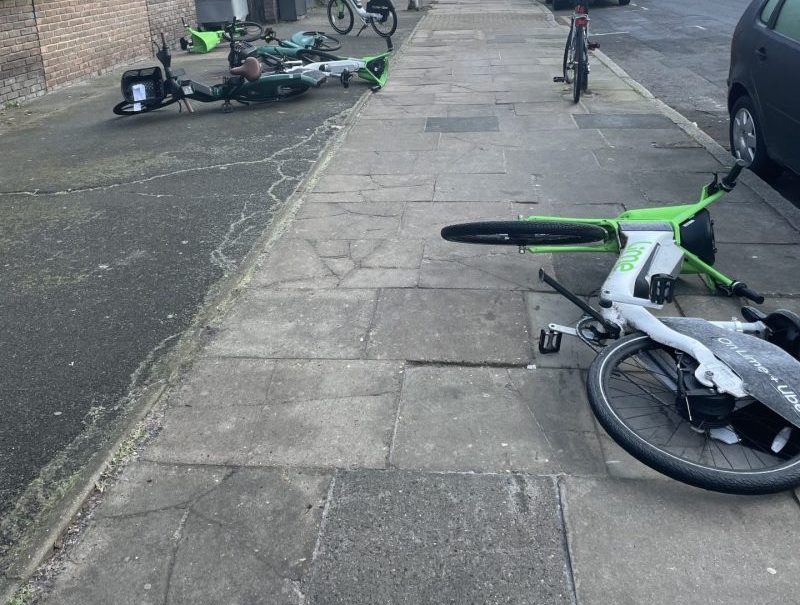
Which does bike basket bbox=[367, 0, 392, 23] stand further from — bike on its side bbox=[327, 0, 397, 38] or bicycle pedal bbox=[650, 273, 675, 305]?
bicycle pedal bbox=[650, 273, 675, 305]

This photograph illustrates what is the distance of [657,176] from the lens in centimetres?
709

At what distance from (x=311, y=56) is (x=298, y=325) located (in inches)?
335

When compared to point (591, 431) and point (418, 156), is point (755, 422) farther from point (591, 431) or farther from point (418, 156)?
point (418, 156)

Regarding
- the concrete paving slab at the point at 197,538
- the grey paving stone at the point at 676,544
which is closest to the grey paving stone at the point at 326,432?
the concrete paving slab at the point at 197,538

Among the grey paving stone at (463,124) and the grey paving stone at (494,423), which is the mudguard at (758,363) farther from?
the grey paving stone at (463,124)

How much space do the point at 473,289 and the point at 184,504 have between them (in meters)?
2.48

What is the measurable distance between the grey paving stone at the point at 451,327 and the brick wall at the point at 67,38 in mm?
9033

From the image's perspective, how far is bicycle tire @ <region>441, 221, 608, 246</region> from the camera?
14.1 ft

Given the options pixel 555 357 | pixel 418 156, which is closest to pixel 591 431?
pixel 555 357

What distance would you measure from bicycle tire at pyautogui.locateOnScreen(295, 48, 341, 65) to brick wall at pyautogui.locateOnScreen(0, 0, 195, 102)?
13.2ft

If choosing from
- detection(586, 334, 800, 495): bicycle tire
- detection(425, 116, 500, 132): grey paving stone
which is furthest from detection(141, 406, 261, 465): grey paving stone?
detection(425, 116, 500, 132): grey paving stone

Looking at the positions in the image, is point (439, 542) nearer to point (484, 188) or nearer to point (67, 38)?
point (484, 188)

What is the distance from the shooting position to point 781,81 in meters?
6.40

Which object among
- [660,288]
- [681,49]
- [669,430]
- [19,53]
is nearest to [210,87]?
[19,53]
